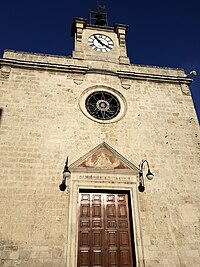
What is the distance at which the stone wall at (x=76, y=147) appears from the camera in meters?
7.48

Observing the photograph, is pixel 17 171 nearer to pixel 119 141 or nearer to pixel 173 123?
pixel 119 141

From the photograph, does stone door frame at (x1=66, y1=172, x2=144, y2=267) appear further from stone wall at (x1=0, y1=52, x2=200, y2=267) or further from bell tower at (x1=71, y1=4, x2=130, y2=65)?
bell tower at (x1=71, y1=4, x2=130, y2=65)

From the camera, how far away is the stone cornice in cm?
1071

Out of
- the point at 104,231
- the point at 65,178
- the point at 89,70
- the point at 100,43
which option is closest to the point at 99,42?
the point at 100,43

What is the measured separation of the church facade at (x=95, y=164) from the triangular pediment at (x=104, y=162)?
4 cm

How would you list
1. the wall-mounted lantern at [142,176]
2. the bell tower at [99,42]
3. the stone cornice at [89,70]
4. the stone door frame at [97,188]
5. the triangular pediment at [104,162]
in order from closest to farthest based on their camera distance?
1. the stone door frame at [97,188]
2. the wall-mounted lantern at [142,176]
3. the triangular pediment at [104,162]
4. the stone cornice at [89,70]
5. the bell tower at [99,42]

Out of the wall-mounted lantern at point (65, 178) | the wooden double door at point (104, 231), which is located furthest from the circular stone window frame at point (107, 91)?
the wooden double door at point (104, 231)

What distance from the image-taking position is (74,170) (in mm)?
8570

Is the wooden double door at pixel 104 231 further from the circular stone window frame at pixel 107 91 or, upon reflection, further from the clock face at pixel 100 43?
the clock face at pixel 100 43

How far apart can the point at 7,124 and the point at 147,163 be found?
5589mm

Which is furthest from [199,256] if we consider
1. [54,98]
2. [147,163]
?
[54,98]

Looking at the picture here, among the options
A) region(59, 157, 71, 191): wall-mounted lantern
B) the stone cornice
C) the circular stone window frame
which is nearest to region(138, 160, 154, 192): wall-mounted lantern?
the circular stone window frame

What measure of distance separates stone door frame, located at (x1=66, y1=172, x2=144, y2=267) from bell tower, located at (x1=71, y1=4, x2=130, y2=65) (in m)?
6.35

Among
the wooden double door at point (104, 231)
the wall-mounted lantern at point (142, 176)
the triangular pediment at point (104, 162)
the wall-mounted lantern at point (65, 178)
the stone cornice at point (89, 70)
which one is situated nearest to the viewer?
the wooden double door at point (104, 231)
